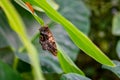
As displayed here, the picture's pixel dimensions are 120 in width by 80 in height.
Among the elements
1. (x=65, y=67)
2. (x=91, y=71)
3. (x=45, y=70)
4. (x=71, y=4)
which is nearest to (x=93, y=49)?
(x=65, y=67)

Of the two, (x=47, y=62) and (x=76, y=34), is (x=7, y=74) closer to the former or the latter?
(x=47, y=62)

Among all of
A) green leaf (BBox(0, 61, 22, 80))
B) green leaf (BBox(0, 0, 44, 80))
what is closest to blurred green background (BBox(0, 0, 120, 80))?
green leaf (BBox(0, 61, 22, 80))

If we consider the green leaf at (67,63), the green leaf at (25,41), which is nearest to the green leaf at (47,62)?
the green leaf at (67,63)

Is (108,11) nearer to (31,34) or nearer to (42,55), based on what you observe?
(31,34)

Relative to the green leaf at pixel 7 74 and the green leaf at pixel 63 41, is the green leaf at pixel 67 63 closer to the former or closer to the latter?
the green leaf at pixel 7 74

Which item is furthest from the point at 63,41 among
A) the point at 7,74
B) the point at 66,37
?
the point at 7,74

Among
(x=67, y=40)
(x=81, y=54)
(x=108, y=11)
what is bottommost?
(x=67, y=40)
